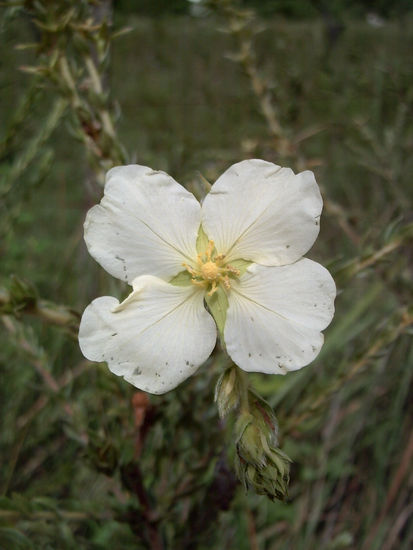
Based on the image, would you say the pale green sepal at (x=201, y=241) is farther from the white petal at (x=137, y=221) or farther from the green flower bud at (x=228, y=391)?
the green flower bud at (x=228, y=391)

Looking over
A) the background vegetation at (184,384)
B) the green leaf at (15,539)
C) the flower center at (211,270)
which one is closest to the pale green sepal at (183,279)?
the flower center at (211,270)

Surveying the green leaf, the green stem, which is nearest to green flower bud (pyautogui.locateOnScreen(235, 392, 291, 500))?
the green stem

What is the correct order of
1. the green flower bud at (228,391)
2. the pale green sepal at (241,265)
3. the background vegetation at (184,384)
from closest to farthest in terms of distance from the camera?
the green flower bud at (228,391), the pale green sepal at (241,265), the background vegetation at (184,384)

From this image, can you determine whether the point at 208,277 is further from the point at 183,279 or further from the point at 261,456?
the point at 261,456

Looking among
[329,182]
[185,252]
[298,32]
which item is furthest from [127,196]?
[298,32]

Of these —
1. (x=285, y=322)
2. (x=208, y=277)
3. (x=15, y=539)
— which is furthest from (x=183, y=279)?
(x=15, y=539)

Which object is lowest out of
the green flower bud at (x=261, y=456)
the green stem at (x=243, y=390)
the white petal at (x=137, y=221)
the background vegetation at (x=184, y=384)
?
the background vegetation at (x=184, y=384)
